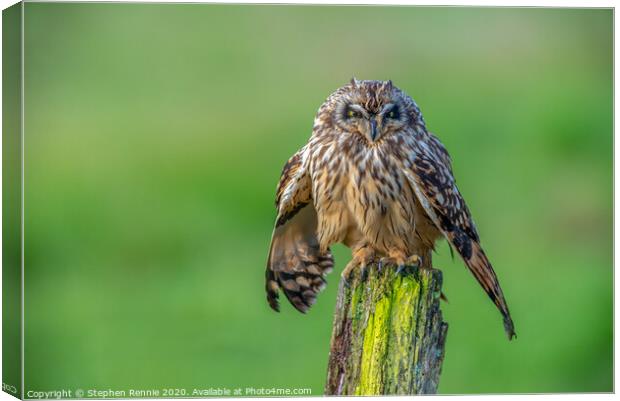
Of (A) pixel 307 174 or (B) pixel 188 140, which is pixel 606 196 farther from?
(B) pixel 188 140

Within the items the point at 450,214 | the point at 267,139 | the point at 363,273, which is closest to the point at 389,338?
the point at 363,273

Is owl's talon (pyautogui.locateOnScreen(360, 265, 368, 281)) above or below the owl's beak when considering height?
below

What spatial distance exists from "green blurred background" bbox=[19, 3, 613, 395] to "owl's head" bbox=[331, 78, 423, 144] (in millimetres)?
676

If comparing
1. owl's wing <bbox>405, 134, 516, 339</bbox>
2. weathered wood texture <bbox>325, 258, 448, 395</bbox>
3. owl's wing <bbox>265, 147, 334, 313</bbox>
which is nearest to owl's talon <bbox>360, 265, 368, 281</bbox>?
weathered wood texture <bbox>325, 258, 448, 395</bbox>

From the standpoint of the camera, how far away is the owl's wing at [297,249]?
22.6 feet

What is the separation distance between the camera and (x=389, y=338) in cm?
596

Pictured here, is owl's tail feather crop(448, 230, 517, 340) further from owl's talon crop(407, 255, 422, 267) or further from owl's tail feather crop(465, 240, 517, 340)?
owl's talon crop(407, 255, 422, 267)

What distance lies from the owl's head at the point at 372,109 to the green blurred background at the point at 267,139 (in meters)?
0.68

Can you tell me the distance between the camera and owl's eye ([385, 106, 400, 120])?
265 inches

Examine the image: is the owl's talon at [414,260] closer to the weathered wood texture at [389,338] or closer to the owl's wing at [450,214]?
the owl's wing at [450,214]

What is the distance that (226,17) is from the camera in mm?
7180

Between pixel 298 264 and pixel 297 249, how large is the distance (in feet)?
0.28

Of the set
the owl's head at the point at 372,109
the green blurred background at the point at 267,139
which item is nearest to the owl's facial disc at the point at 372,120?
the owl's head at the point at 372,109

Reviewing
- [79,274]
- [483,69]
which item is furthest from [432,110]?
[79,274]
